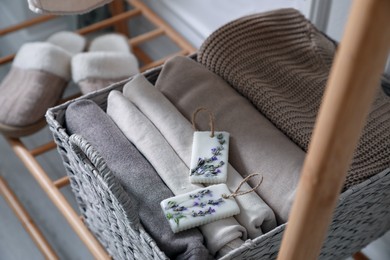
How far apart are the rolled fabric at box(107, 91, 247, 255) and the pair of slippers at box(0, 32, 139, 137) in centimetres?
31

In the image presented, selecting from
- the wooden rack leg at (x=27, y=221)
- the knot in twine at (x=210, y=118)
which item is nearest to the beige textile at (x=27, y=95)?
the wooden rack leg at (x=27, y=221)

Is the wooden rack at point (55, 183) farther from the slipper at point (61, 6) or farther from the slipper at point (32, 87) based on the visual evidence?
the slipper at point (61, 6)

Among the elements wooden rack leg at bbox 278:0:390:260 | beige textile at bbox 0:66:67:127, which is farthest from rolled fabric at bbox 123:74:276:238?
beige textile at bbox 0:66:67:127

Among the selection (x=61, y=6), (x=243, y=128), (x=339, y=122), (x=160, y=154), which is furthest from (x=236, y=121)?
(x=339, y=122)

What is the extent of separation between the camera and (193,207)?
27.7 inches

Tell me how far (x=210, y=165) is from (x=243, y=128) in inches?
3.2

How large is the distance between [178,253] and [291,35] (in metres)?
0.41

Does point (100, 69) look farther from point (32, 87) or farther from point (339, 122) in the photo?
point (339, 122)

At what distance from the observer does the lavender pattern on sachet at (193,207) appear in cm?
70

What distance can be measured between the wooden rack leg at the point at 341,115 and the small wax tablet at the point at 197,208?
208mm

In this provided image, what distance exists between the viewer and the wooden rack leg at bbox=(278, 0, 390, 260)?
0.37 meters

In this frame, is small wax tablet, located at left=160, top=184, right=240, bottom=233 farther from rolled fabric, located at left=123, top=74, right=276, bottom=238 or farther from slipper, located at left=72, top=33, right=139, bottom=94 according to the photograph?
slipper, located at left=72, top=33, right=139, bottom=94

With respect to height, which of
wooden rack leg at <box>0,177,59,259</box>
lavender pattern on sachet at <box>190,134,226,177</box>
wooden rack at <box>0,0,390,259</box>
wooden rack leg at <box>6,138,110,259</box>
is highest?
wooden rack at <box>0,0,390,259</box>

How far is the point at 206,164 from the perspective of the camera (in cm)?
76
